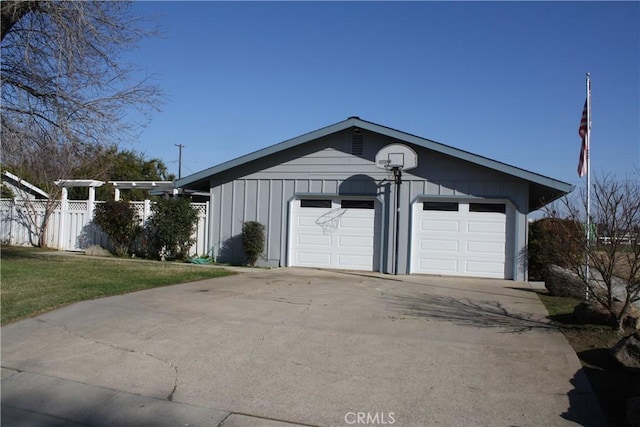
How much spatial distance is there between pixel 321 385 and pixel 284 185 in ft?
36.5

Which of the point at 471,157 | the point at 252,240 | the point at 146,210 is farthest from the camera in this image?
the point at 146,210

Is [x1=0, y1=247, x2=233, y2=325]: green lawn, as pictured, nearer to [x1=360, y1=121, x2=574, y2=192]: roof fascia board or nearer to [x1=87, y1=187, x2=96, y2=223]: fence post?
[x1=87, y1=187, x2=96, y2=223]: fence post

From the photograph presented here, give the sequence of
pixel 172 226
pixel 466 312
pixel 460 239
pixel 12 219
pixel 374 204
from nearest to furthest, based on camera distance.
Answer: pixel 466 312 < pixel 460 239 < pixel 374 204 < pixel 172 226 < pixel 12 219

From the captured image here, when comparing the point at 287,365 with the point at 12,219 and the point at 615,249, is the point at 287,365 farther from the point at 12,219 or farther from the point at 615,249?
the point at 12,219

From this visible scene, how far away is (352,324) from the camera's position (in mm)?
7785

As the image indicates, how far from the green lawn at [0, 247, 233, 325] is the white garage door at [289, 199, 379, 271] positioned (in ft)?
9.53

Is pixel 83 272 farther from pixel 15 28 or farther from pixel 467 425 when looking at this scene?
pixel 467 425

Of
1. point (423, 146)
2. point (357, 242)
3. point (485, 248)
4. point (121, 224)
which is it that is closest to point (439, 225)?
point (485, 248)

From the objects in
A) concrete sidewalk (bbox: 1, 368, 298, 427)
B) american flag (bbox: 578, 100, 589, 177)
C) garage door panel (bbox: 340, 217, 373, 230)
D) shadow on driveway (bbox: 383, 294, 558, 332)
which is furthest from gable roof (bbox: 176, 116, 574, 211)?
concrete sidewalk (bbox: 1, 368, 298, 427)

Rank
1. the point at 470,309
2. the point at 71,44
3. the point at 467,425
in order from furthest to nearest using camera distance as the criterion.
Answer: the point at 71,44
the point at 470,309
the point at 467,425

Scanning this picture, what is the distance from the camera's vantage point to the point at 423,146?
14391 millimetres

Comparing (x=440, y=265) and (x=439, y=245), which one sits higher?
(x=439, y=245)

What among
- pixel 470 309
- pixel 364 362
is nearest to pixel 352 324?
pixel 364 362

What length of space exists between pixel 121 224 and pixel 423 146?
1031 centimetres
